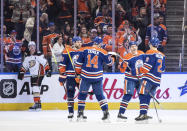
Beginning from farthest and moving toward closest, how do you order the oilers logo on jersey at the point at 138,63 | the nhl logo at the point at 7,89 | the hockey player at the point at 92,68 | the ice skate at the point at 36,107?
1. the nhl logo at the point at 7,89
2. the ice skate at the point at 36,107
3. the oilers logo on jersey at the point at 138,63
4. the hockey player at the point at 92,68

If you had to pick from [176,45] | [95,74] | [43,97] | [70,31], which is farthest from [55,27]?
[95,74]

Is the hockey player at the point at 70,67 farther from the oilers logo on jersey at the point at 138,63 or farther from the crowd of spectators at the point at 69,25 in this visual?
the crowd of spectators at the point at 69,25

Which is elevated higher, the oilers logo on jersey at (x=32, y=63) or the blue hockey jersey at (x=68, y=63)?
the blue hockey jersey at (x=68, y=63)

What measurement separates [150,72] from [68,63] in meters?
1.45

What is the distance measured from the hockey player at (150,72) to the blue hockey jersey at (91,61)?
2.03 feet

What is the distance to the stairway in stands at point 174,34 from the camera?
1259 centimetres

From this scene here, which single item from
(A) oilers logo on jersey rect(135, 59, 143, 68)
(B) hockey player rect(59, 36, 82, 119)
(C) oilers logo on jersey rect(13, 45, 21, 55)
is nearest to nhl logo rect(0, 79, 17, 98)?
(C) oilers logo on jersey rect(13, 45, 21, 55)

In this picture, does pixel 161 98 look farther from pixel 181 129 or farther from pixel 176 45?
pixel 181 129

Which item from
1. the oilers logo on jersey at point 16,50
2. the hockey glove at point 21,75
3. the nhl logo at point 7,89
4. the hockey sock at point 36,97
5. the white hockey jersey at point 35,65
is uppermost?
the oilers logo on jersey at point 16,50

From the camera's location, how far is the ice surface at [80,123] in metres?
8.57

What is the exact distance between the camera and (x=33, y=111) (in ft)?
39.1

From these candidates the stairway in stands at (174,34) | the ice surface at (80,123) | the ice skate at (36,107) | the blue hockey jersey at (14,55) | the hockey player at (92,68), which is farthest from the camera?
the stairway in stands at (174,34)

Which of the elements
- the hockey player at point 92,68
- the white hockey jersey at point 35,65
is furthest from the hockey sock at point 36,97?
the hockey player at point 92,68

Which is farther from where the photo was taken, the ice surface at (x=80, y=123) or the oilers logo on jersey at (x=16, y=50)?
the oilers logo on jersey at (x=16, y=50)
